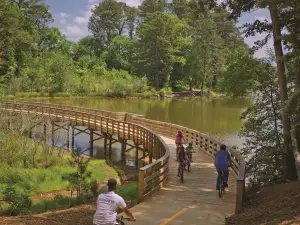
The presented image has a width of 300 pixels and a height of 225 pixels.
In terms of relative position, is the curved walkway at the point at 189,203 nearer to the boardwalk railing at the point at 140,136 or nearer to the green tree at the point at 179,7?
the boardwalk railing at the point at 140,136

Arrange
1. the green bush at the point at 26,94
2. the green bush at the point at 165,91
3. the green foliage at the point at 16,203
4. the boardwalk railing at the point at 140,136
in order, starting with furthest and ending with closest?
the green bush at the point at 165,91 → the green bush at the point at 26,94 → the green foliage at the point at 16,203 → the boardwalk railing at the point at 140,136

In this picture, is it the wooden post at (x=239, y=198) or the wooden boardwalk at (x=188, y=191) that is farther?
the wooden post at (x=239, y=198)

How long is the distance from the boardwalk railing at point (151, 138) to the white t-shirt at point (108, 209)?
4300mm

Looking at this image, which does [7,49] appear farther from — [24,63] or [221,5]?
[221,5]

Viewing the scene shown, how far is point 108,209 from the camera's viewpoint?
18.5ft

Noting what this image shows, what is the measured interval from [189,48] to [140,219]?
7514 centimetres

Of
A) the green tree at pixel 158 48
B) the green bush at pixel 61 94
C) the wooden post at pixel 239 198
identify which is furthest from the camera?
the green tree at pixel 158 48

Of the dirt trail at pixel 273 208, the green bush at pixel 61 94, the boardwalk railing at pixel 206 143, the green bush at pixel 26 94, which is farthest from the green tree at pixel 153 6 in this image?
the dirt trail at pixel 273 208

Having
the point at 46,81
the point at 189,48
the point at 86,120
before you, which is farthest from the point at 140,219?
the point at 189,48

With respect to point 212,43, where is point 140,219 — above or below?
below

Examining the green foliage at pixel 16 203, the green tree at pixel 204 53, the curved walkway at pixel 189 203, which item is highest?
the green tree at pixel 204 53

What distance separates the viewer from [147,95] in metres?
74.2

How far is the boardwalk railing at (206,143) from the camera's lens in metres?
→ 9.70

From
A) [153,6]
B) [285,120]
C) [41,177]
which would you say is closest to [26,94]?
[41,177]
